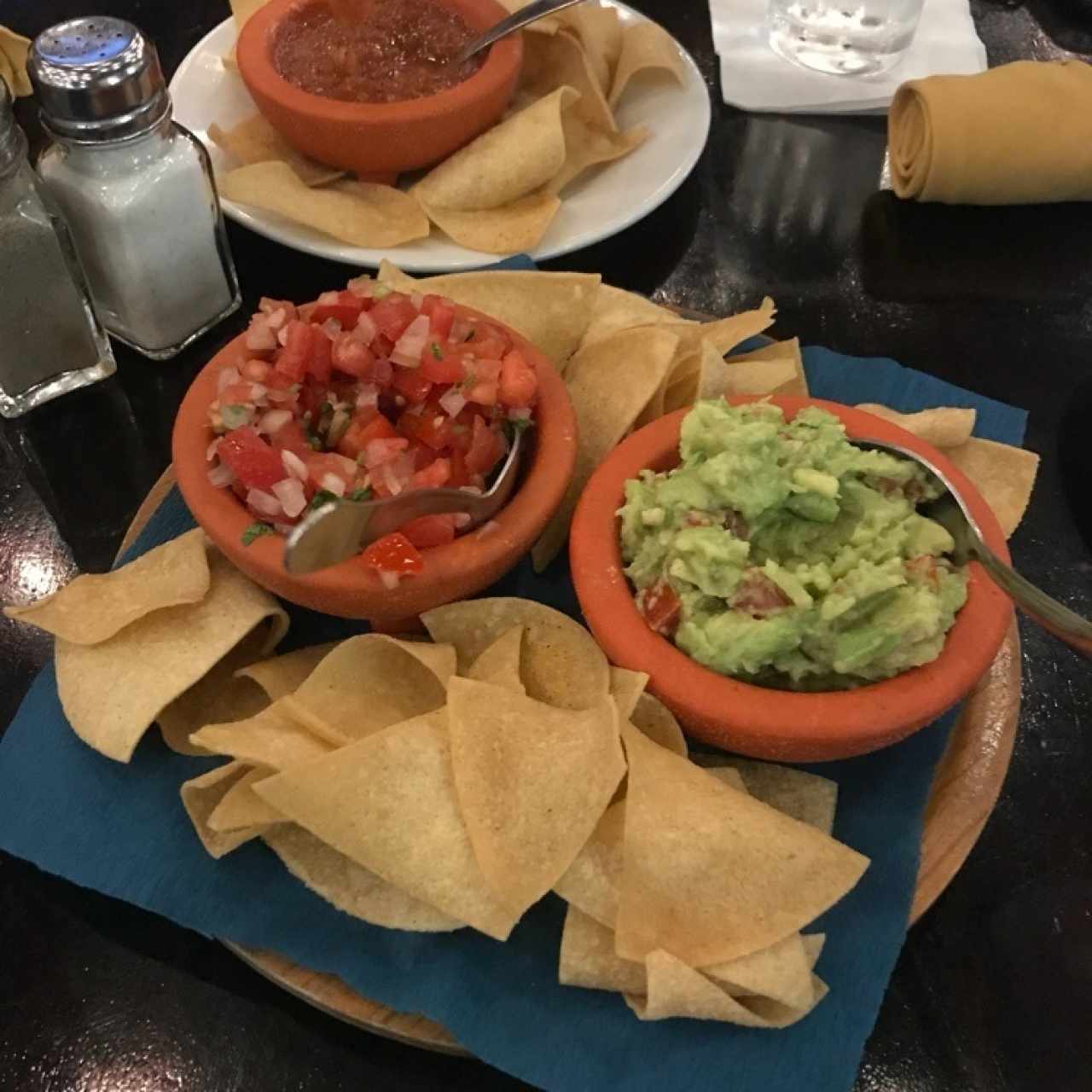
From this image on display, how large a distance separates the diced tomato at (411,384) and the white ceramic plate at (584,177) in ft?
1.63

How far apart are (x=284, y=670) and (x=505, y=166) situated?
91cm

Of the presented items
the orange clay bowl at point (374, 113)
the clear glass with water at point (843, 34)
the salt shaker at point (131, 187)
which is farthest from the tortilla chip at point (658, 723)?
the clear glass with water at point (843, 34)

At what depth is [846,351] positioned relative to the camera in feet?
5.85

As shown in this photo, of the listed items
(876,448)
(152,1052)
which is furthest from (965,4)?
(152,1052)

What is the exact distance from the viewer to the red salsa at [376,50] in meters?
1.81

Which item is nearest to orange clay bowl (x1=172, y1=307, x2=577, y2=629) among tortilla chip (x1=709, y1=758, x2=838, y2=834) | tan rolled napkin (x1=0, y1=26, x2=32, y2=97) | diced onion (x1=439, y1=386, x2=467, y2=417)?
diced onion (x1=439, y1=386, x2=467, y2=417)

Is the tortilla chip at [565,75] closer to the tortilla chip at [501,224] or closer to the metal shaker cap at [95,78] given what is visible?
the tortilla chip at [501,224]

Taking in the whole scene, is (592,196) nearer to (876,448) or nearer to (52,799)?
(876,448)

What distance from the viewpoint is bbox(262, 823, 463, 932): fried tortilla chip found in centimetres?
105

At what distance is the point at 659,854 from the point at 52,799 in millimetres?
616

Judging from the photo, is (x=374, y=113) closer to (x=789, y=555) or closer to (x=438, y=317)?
(x=438, y=317)

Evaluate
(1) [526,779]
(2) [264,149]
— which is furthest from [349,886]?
(2) [264,149]

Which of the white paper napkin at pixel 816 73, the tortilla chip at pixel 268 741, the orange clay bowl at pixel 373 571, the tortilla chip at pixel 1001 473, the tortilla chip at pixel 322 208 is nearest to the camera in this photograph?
the tortilla chip at pixel 268 741

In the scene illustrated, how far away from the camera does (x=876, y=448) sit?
48.9 inches
